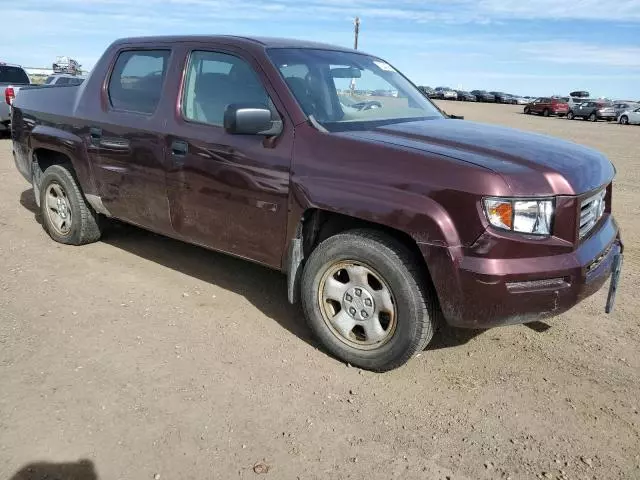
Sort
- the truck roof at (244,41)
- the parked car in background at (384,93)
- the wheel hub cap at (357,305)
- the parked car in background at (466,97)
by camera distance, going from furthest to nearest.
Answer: the parked car in background at (466,97), the parked car in background at (384,93), the truck roof at (244,41), the wheel hub cap at (357,305)

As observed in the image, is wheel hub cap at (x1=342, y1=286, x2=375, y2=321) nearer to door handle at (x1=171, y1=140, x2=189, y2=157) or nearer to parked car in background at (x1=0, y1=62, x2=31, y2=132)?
door handle at (x1=171, y1=140, x2=189, y2=157)

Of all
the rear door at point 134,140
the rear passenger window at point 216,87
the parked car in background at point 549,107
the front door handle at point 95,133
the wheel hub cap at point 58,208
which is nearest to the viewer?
the rear passenger window at point 216,87

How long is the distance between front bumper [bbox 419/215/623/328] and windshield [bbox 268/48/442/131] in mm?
1186

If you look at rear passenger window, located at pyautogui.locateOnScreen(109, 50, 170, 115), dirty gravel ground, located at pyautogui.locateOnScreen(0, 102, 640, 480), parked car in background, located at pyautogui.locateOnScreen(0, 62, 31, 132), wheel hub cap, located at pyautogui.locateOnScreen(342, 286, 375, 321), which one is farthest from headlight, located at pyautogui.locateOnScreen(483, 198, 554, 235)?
parked car in background, located at pyautogui.locateOnScreen(0, 62, 31, 132)

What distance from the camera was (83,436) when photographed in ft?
8.76

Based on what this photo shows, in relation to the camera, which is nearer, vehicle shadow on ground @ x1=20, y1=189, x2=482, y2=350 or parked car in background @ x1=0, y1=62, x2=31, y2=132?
vehicle shadow on ground @ x1=20, y1=189, x2=482, y2=350

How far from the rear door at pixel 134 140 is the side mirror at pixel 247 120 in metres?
0.93

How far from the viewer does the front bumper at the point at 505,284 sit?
279 centimetres

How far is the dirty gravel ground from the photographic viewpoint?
2576 mm

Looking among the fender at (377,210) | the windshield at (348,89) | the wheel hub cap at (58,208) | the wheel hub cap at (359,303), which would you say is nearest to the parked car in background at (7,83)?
the wheel hub cap at (58,208)

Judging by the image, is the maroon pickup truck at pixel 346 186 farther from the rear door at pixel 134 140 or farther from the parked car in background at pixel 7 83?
the parked car in background at pixel 7 83

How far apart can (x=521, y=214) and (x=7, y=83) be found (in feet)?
46.5

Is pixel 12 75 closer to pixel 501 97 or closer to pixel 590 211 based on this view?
pixel 590 211

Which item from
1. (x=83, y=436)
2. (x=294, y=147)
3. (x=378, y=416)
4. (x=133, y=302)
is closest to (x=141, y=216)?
(x=133, y=302)
